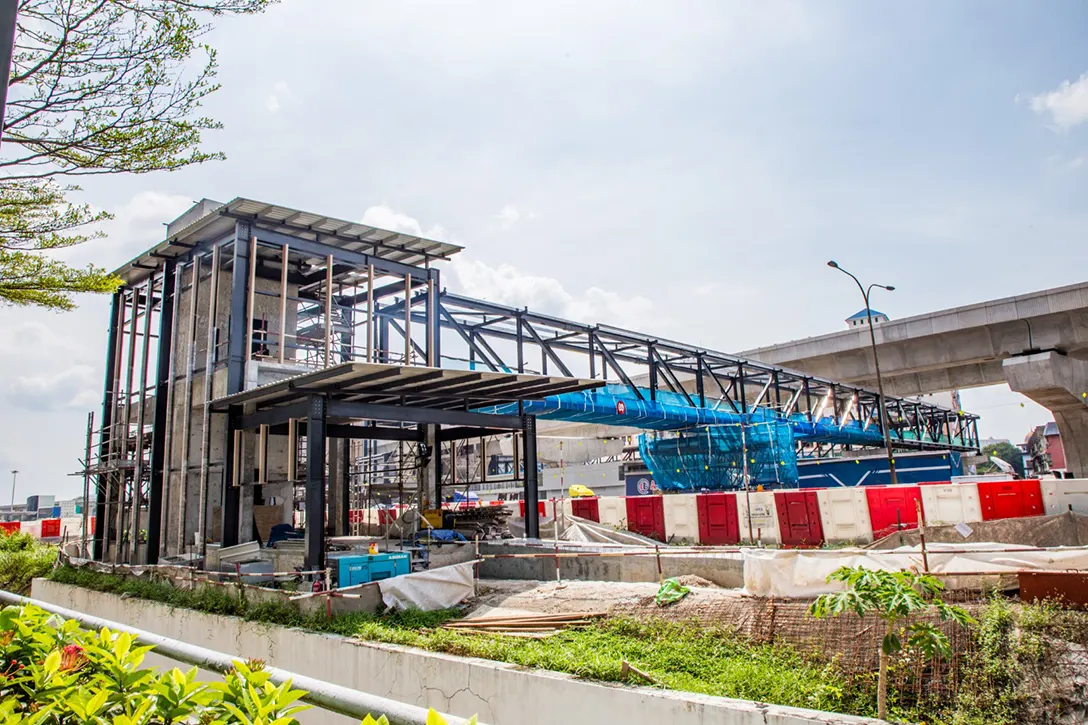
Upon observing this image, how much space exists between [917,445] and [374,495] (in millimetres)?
51639

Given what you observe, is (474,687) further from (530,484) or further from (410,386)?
(530,484)

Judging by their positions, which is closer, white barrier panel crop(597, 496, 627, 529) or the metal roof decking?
the metal roof decking

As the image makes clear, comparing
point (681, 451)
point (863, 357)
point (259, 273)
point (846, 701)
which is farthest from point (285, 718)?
point (863, 357)

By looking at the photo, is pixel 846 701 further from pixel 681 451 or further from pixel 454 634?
pixel 681 451

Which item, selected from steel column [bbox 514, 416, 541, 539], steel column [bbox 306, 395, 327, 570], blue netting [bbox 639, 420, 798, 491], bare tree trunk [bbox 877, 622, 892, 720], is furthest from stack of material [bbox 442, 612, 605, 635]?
blue netting [bbox 639, 420, 798, 491]

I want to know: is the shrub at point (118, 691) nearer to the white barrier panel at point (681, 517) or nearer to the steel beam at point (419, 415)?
the steel beam at point (419, 415)

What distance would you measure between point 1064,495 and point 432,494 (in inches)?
781

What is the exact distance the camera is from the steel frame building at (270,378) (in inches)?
733

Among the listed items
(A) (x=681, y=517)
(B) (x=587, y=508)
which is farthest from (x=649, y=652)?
(B) (x=587, y=508)

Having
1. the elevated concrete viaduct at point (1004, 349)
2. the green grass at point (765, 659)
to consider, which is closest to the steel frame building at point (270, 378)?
the green grass at point (765, 659)

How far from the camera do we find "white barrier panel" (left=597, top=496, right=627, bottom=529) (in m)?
29.8

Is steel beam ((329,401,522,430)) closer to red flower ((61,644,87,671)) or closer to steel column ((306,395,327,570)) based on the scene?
steel column ((306,395,327,570))

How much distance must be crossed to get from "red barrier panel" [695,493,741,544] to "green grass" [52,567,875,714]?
46.4 ft

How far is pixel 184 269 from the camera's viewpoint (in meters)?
24.0
